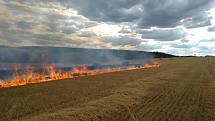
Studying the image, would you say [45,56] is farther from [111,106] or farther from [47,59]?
[111,106]

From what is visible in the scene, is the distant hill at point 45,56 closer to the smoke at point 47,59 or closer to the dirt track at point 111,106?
the smoke at point 47,59

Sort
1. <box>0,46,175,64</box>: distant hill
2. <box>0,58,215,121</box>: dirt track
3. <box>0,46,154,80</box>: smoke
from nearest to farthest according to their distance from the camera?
<box>0,58,215,121</box>: dirt track
<box>0,46,154,80</box>: smoke
<box>0,46,175,64</box>: distant hill

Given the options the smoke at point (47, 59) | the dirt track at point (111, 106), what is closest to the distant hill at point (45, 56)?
the smoke at point (47, 59)

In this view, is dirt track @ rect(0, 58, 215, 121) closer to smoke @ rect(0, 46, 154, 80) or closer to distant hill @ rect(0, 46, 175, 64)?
smoke @ rect(0, 46, 154, 80)

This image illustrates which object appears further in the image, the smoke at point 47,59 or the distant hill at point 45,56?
the distant hill at point 45,56

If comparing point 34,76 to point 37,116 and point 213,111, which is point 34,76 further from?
point 213,111

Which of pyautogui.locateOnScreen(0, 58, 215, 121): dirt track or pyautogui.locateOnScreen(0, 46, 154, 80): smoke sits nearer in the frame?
pyautogui.locateOnScreen(0, 58, 215, 121): dirt track

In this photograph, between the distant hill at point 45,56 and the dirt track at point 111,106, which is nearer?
the dirt track at point 111,106

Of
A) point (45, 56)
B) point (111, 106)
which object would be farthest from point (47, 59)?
point (111, 106)

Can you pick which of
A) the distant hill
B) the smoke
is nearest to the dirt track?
the smoke

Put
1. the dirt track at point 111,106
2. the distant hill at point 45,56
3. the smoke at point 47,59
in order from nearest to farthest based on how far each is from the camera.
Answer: the dirt track at point 111,106, the smoke at point 47,59, the distant hill at point 45,56

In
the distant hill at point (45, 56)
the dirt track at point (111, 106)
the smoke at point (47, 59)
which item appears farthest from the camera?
the distant hill at point (45, 56)

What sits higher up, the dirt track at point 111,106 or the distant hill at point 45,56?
the distant hill at point 45,56

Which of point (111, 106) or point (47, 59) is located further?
point (47, 59)
